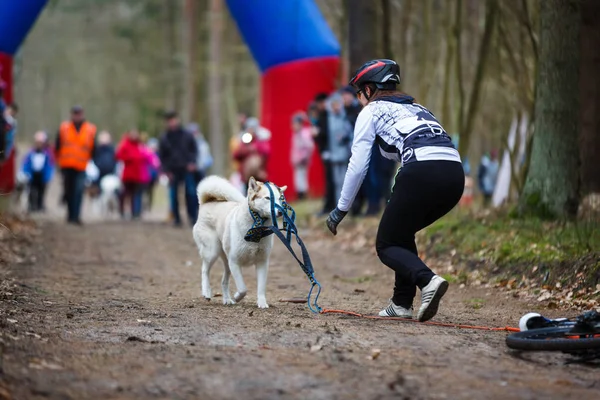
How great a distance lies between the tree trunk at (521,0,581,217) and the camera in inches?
419

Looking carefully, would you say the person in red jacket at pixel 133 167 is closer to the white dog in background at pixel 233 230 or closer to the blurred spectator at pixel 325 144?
the blurred spectator at pixel 325 144

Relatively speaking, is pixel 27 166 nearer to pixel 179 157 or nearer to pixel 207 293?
pixel 179 157

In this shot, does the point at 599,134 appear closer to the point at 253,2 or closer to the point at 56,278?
the point at 56,278

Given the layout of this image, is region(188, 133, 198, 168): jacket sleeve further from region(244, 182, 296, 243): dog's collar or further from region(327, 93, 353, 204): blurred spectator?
region(244, 182, 296, 243): dog's collar

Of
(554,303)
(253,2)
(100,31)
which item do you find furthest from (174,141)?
(100,31)

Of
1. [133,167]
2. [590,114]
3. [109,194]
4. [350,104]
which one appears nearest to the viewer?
[590,114]

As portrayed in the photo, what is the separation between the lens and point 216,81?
1329 inches

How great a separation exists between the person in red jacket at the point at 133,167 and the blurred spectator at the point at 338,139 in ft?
21.6

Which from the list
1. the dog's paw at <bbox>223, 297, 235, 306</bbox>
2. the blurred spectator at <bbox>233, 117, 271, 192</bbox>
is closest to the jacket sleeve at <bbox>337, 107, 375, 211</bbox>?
the dog's paw at <bbox>223, 297, 235, 306</bbox>

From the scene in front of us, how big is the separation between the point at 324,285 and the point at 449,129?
679 cm

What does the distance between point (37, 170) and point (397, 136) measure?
64.6 ft

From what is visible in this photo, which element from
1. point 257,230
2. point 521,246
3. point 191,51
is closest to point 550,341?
point 257,230

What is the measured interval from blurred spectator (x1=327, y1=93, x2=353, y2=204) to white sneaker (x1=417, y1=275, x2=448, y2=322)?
30.6ft

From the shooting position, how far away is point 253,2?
2073 centimetres
